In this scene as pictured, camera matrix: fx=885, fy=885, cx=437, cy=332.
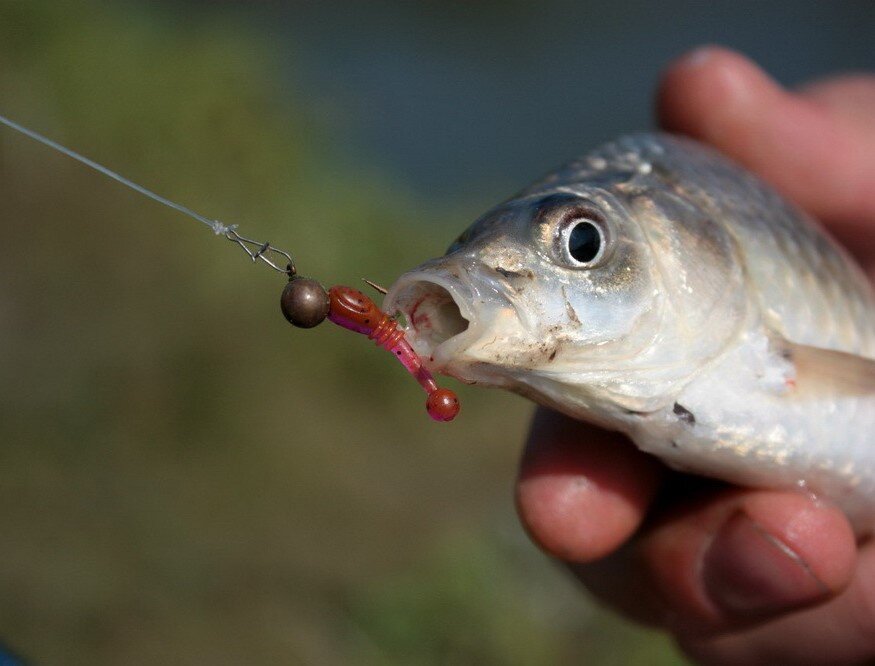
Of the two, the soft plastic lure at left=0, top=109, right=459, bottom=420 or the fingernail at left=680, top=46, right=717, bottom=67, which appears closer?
the soft plastic lure at left=0, top=109, right=459, bottom=420

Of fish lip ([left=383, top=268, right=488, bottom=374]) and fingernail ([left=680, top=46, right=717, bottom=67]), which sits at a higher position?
fingernail ([left=680, top=46, right=717, bottom=67])

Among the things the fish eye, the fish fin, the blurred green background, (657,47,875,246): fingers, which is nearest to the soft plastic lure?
the fish eye

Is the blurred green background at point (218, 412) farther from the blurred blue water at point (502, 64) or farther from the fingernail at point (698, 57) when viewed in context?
the fingernail at point (698, 57)

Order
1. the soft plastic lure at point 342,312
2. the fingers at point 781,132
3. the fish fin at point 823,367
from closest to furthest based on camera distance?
the soft plastic lure at point 342,312, the fish fin at point 823,367, the fingers at point 781,132

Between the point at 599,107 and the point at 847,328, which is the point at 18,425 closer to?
the point at 847,328

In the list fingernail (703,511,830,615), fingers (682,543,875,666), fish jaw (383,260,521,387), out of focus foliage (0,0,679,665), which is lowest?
out of focus foliage (0,0,679,665)

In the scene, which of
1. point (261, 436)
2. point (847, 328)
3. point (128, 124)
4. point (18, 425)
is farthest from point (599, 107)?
point (847, 328)

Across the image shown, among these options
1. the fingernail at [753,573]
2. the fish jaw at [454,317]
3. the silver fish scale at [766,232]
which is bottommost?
the fingernail at [753,573]

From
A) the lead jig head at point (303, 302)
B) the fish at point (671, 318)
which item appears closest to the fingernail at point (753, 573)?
the fish at point (671, 318)

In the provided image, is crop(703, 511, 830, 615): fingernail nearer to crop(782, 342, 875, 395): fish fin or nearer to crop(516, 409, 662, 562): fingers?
crop(516, 409, 662, 562): fingers
